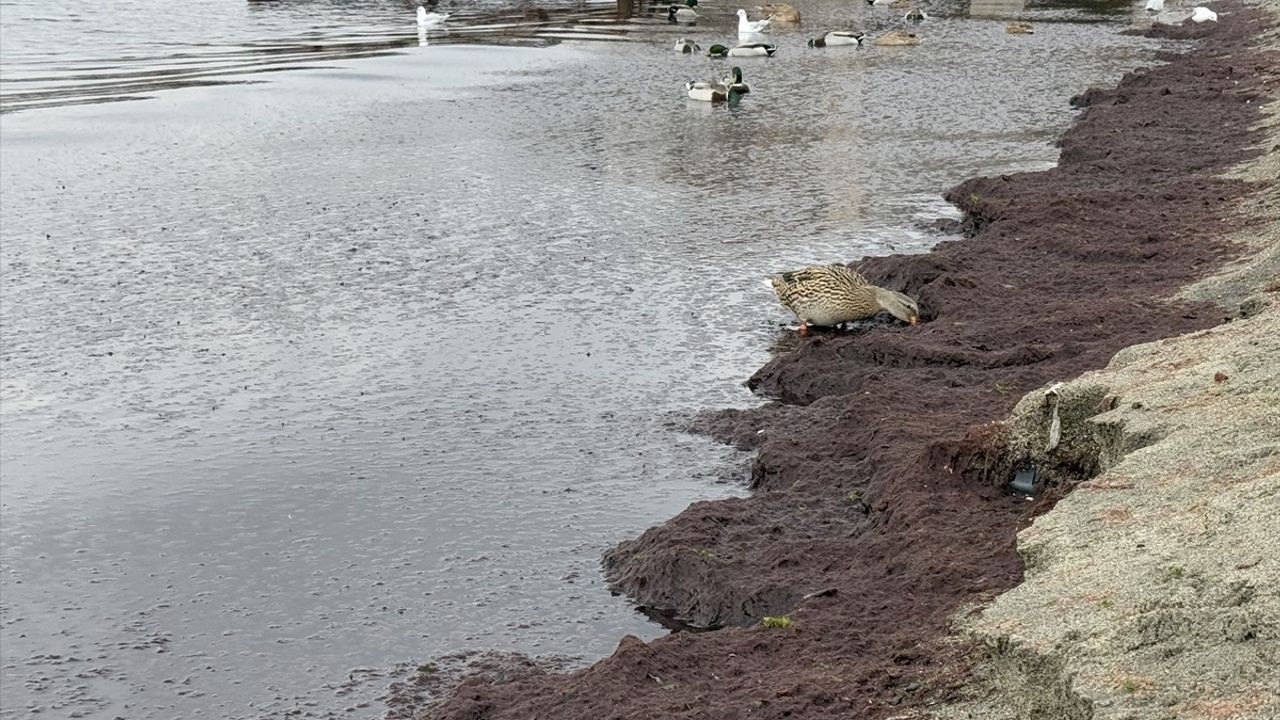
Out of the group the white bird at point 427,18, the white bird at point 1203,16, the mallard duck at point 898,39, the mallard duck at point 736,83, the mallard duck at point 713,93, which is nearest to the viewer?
the mallard duck at point 713,93

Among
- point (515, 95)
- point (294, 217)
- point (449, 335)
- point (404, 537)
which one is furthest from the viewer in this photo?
point (515, 95)

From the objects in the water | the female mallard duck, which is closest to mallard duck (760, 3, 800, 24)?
the water

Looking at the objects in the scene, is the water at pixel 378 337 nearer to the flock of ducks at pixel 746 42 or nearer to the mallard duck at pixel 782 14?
the flock of ducks at pixel 746 42

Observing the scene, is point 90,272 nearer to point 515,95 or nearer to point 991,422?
point 991,422

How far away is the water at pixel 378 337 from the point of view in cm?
698

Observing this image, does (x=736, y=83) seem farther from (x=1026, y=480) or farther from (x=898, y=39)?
(x=1026, y=480)

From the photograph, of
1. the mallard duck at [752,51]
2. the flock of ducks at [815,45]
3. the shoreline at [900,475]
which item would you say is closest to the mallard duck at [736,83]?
the flock of ducks at [815,45]

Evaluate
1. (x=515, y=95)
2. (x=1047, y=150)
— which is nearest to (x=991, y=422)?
(x=1047, y=150)

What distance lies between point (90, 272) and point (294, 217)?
2333 millimetres

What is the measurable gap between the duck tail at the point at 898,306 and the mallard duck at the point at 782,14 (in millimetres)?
24283

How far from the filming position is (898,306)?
1060cm

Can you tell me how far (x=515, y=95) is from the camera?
72.3 ft

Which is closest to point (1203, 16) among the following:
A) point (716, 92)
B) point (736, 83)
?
point (736, 83)

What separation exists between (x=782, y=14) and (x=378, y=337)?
24979 mm
